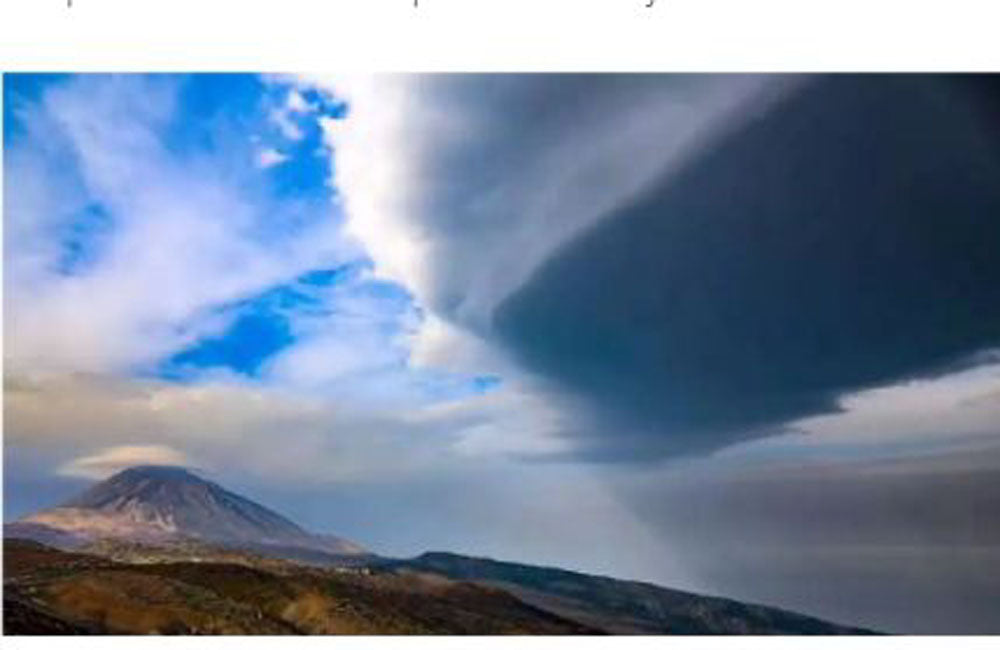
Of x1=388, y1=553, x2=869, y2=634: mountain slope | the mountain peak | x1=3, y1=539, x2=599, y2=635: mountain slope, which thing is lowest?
x1=3, y1=539, x2=599, y2=635: mountain slope

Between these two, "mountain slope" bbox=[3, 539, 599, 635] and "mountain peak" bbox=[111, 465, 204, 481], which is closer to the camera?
"mountain slope" bbox=[3, 539, 599, 635]

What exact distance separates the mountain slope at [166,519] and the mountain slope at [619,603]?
0.94 m

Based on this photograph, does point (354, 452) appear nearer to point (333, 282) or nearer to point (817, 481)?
point (333, 282)

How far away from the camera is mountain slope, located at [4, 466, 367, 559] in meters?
9.78

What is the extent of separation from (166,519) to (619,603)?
3715mm

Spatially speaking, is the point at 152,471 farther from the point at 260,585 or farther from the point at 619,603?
the point at 619,603

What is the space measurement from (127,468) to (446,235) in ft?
10.2

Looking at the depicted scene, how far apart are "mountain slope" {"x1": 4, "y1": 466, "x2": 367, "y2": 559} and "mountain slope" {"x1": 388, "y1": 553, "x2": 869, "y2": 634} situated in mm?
937
